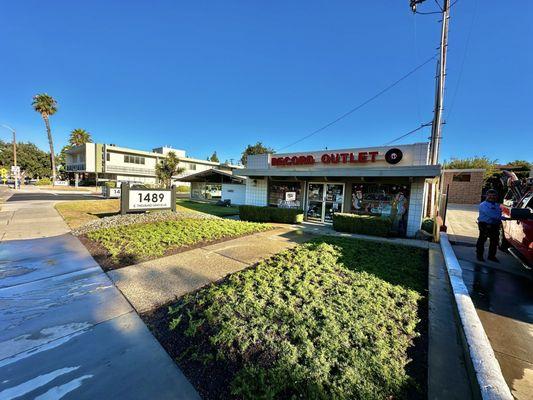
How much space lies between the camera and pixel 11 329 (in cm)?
291

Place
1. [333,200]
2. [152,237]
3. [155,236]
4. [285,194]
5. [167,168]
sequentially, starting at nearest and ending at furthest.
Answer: [152,237] → [155,236] → [333,200] → [285,194] → [167,168]

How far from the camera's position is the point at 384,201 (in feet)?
34.6

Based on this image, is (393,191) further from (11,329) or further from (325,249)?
(11,329)

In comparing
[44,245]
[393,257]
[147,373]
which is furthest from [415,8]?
[44,245]

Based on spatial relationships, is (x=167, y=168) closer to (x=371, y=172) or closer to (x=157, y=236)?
(x=157, y=236)

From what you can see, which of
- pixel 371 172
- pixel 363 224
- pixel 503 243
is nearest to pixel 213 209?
pixel 363 224

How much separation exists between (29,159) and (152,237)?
→ 75.5 metres

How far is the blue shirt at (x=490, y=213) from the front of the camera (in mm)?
6033

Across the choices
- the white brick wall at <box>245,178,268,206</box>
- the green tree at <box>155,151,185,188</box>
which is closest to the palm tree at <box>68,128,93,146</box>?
the green tree at <box>155,151,185,188</box>

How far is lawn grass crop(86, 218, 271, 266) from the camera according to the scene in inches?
224

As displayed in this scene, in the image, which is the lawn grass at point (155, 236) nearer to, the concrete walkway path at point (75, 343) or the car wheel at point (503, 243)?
the concrete walkway path at point (75, 343)

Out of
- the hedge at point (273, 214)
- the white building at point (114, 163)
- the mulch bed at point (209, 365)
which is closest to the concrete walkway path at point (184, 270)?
the mulch bed at point (209, 365)

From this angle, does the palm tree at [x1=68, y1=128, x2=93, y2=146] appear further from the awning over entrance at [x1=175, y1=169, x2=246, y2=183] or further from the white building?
the awning over entrance at [x1=175, y1=169, x2=246, y2=183]

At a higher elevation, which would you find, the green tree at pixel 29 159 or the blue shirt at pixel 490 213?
the green tree at pixel 29 159
